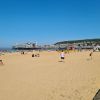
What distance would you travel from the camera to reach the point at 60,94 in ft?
25.7

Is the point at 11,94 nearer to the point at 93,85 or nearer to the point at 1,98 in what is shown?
the point at 1,98

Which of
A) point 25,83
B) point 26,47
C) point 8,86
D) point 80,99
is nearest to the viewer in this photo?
point 80,99

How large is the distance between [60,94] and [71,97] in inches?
21.4

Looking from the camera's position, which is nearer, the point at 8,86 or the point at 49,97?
the point at 49,97

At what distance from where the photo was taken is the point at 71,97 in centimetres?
741

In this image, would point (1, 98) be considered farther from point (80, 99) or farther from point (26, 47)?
point (26, 47)

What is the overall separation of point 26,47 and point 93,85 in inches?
4124

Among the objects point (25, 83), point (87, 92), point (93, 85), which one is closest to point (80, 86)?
point (93, 85)

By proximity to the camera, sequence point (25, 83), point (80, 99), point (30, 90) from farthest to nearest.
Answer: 1. point (25, 83)
2. point (30, 90)
3. point (80, 99)

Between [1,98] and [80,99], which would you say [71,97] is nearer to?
[80,99]

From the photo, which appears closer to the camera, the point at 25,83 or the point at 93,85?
the point at 93,85

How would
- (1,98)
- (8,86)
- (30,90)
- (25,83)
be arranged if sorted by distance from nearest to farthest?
(1,98), (30,90), (8,86), (25,83)

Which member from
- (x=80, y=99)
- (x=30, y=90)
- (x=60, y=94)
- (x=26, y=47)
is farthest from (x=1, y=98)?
(x=26, y=47)

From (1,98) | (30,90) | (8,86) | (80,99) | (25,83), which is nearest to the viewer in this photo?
(80,99)
